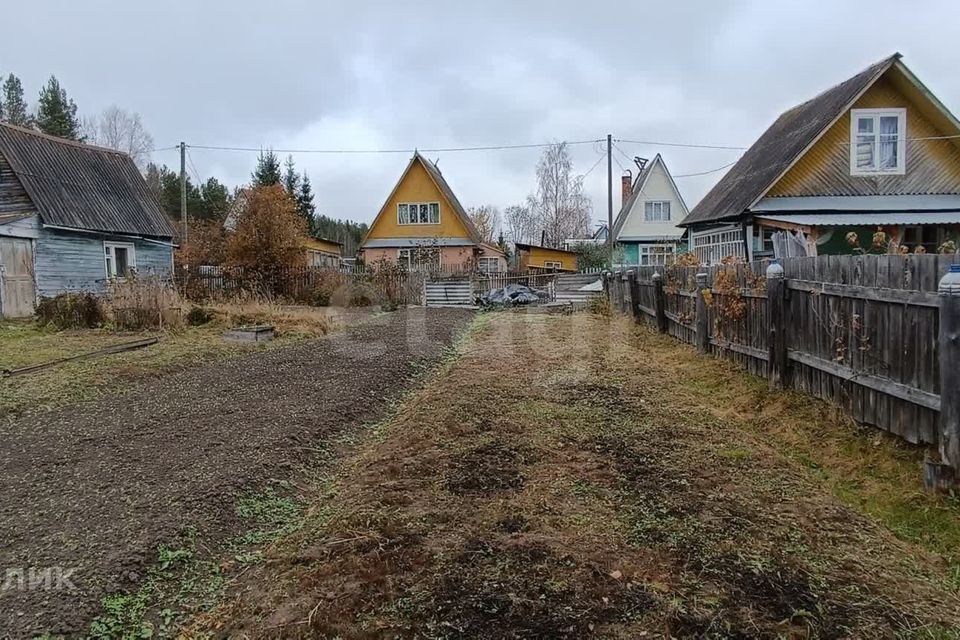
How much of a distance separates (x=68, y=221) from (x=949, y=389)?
2114 cm

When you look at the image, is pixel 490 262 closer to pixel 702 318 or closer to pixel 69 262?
pixel 69 262

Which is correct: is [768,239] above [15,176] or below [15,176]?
below

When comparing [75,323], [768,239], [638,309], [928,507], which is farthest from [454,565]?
[768,239]

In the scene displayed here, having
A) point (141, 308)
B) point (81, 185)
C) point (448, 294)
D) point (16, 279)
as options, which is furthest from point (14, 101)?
point (141, 308)

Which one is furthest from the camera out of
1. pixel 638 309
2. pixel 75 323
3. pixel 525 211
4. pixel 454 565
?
pixel 525 211

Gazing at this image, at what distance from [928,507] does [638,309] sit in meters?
10.7

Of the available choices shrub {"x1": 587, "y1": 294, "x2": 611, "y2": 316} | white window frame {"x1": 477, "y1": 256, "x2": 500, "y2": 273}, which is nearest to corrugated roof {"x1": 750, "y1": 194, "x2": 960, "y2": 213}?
shrub {"x1": 587, "y1": 294, "x2": 611, "y2": 316}

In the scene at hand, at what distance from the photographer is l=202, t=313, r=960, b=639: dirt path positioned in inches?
90.7

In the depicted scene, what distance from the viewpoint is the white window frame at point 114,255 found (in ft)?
64.6

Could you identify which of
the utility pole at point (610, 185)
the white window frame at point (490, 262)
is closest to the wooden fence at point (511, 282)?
the utility pole at point (610, 185)

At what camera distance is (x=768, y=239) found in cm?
1659

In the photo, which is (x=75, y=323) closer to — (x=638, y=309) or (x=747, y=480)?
(x=638, y=309)

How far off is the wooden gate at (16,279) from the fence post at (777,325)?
1739 centimetres

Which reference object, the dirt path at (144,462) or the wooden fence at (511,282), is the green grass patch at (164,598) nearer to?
the dirt path at (144,462)
